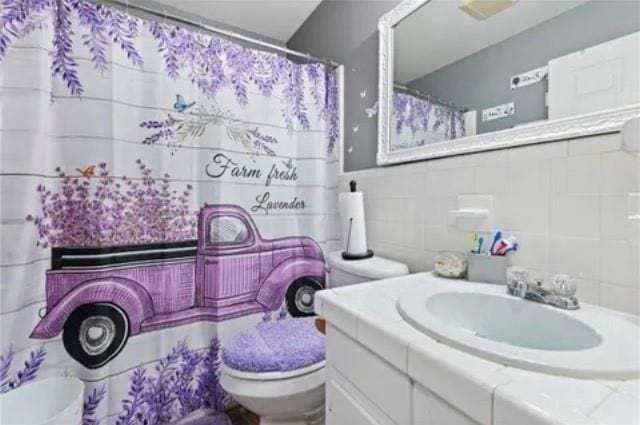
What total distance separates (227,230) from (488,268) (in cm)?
102

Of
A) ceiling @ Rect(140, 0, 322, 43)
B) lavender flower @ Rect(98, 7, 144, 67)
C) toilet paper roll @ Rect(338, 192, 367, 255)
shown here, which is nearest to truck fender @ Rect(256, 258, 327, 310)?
toilet paper roll @ Rect(338, 192, 367, 255)

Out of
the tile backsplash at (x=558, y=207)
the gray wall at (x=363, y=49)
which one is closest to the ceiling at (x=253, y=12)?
the gray wall at (x=363, y=49)

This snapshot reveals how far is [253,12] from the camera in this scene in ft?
5.98

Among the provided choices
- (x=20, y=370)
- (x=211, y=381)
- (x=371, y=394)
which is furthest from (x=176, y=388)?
(x=371, y=394)

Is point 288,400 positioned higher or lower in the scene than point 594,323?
lower

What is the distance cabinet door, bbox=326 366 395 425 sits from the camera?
22.9 inches

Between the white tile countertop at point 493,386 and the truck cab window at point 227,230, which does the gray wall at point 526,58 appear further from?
the truck cab window at point 227,230

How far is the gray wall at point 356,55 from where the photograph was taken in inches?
55.2

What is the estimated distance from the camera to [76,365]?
1090 mm

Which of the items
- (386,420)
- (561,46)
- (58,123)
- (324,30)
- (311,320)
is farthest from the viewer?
(324,30)

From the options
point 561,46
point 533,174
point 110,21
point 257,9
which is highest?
point 257,9

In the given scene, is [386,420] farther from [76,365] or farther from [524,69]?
[76,365]

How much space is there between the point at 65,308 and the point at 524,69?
1.67 meters

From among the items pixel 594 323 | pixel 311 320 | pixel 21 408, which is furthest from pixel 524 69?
pixel 21 408
